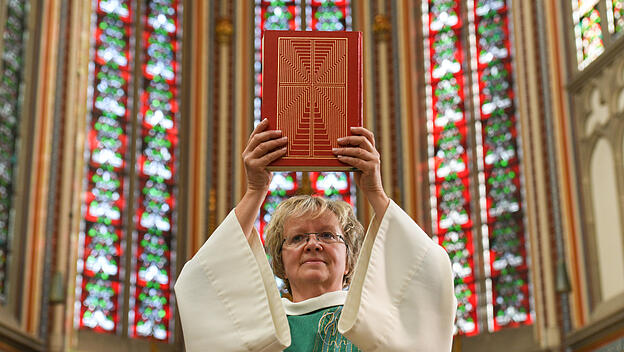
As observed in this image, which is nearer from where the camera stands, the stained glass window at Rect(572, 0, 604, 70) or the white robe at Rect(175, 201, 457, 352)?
the white robe at Rect(175, 201, 457, 352)

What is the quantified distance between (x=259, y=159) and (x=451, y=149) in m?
7.96

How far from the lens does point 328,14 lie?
38.4 ft

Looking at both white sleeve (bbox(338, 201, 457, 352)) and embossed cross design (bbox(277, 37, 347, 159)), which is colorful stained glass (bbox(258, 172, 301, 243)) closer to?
embossed cross design (bbox(277, 37, 347, 159))

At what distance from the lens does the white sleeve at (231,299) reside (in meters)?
2.86

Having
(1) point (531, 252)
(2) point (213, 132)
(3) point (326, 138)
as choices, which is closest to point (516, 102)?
(1) point (531, 252)

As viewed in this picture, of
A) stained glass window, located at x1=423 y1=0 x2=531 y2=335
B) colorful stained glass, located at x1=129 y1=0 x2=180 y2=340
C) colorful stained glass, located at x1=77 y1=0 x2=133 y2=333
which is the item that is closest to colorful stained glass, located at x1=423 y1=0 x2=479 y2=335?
stained glass window, located at x1=423 y1=0 x2=531 y2=335

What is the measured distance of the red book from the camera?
2979 millimetres

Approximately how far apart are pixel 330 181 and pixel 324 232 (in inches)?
320

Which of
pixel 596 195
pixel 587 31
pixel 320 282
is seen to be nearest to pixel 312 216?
pixel 320 282

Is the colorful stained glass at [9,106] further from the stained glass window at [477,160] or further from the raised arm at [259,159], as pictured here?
the raised arm at [259,159]

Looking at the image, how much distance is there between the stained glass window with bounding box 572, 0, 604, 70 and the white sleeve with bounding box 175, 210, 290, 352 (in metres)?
6.79

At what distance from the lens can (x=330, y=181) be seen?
1114 centimetres

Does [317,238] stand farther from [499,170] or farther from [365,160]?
[499,170]

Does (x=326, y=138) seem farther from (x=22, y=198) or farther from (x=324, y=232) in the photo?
(x=22, y=198)
